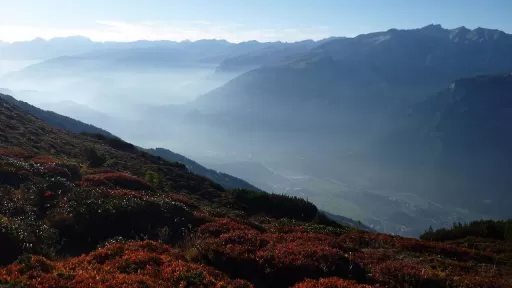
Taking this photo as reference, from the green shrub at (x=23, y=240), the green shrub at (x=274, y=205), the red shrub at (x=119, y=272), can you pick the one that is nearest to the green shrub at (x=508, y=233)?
the green shrub at (x=274, y=205)

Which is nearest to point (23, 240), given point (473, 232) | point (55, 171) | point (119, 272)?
point (119, 272)

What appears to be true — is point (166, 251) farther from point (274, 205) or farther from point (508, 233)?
point (508, 233)

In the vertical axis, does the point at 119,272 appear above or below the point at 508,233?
below

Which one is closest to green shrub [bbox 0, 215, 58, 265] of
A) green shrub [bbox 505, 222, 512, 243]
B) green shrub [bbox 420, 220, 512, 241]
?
A: green shrub [bbox 420, 220, 512, 241]

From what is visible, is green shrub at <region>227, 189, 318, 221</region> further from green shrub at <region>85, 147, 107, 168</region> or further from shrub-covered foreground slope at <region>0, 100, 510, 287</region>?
green shrub at <region>85, 147, 107, 168</region>

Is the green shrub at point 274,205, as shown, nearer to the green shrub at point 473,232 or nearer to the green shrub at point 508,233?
the green shrub at point 473,232

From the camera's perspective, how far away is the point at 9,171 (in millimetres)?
22250

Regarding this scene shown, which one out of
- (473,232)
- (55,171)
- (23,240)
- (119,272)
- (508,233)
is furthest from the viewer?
(473,232)

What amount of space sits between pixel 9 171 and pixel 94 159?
21.4m

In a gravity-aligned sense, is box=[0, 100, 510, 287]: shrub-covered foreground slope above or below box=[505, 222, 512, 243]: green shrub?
below

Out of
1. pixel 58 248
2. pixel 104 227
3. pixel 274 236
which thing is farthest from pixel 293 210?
pixel 58 248

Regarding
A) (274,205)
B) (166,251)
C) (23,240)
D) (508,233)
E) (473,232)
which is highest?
(508,233)

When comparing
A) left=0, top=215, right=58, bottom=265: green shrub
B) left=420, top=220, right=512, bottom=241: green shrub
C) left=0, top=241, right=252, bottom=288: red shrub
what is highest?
left=420, top=220, right=512, bottom=241: green shrub

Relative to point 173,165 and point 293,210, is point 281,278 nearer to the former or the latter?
point 293,210
